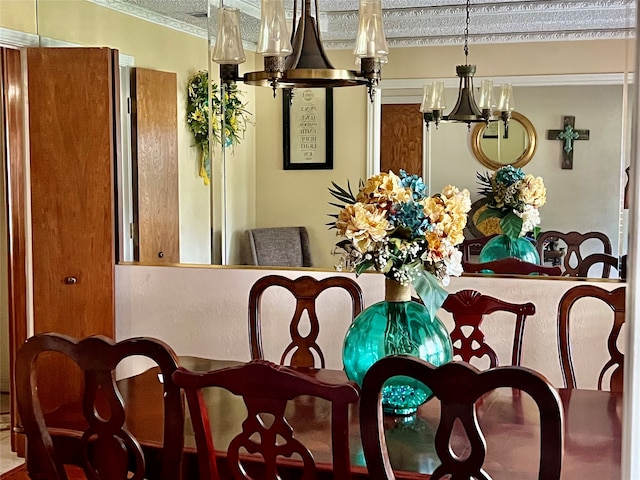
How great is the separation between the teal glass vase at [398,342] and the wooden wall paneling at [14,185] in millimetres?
2246

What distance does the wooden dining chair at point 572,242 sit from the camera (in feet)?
11.1

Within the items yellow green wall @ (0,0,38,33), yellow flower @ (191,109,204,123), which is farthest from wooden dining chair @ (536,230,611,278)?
yellow green wall @ (0,0,38,33)

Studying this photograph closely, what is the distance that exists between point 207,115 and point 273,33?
1.53 m

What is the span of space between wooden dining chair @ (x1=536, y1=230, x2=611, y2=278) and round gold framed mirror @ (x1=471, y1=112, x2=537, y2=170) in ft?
1.11

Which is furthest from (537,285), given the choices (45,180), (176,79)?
(45,180)

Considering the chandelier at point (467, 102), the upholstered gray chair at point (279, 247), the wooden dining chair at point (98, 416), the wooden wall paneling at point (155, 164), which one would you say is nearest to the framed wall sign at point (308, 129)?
the upholstered gray chair at point (279, 247)

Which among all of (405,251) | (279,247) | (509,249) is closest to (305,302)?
(279,247)

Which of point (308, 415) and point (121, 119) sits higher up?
point (121, 119)

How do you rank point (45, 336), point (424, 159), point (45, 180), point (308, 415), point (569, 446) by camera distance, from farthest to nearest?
point (45, 180)
point (424, 159)
point (308, 415)
point (569, 446)
point (45, 336)

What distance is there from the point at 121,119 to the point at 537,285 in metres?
2.14

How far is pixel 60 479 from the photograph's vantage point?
1885mm

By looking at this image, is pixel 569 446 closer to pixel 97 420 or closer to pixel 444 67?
pixel 97 420

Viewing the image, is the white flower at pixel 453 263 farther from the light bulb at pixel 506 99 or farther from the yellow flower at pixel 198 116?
the yellow flower at pixel 198 116

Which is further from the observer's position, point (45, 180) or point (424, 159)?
point (45, 180)
